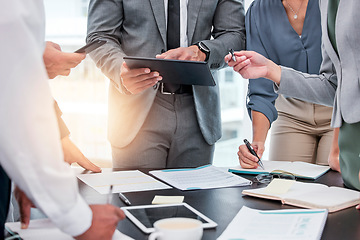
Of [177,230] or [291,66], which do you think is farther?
[291,66]

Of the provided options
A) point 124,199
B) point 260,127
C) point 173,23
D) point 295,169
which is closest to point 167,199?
point 124,199

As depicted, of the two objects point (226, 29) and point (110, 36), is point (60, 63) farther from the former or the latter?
point (226, 29)

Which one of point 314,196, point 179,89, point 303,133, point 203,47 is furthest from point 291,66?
point 314,196

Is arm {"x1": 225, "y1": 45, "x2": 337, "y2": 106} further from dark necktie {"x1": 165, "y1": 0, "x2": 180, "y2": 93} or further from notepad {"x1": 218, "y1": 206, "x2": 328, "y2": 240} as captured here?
notepad {"x1": 218, "y1": 206, "x2": 328, "y2": 240}

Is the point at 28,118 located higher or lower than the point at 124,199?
higher

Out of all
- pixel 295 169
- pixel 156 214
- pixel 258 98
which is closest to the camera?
pixel 156 214

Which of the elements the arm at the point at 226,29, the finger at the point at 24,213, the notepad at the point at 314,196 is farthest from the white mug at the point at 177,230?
the arm at the point at 226,29

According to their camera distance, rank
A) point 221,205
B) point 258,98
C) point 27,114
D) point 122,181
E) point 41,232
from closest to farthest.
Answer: point 27,114 → point 41,232 → point 221,205 → point 122,181 → point 258,98

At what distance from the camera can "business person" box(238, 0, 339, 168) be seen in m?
2.09

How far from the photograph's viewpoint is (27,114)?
705mm

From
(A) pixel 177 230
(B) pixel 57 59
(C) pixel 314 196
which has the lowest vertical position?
(C) pixel 314 196

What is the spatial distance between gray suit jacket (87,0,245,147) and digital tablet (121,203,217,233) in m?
0.89

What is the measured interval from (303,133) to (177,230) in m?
1.42

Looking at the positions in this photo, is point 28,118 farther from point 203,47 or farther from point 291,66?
Result: point 291,66
